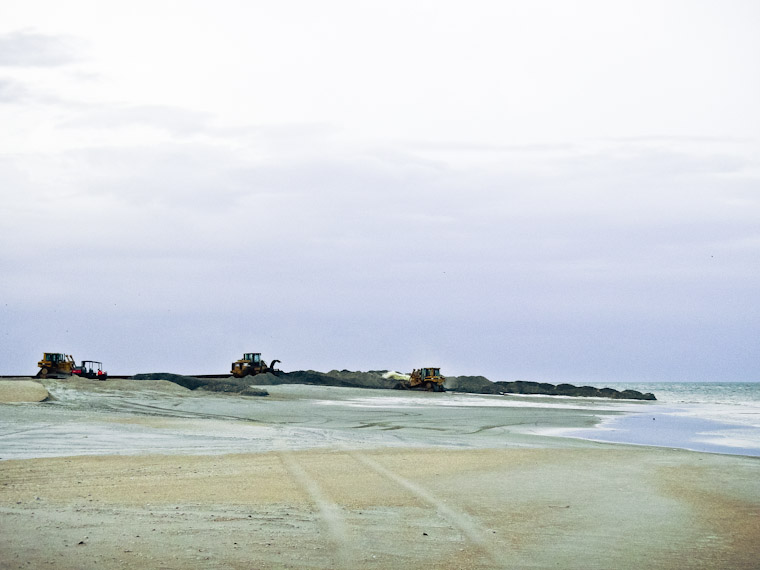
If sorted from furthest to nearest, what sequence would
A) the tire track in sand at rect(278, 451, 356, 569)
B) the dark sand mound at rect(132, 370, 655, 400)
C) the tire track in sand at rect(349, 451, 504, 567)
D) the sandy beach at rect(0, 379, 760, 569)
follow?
1. the dark sand mound at rect(132, 370, 655, 400)
2. the tire track in sand at rect(349, 451, 504, 567)
3. the sandy beach at rect(0, 379, 760, 569)
4. the tire track in sand at rect(278, 451, 356, 569)

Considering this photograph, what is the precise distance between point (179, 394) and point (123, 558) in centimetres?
3608

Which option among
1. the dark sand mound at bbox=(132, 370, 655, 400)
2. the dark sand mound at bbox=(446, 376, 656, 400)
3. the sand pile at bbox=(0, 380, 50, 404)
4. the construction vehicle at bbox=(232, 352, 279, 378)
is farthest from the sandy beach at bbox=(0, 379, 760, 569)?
the dark sand mound at bbox=(446, 376, 656, 400)

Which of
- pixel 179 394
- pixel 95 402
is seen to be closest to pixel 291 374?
pixel 179 394

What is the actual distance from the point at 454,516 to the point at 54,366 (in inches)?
2069

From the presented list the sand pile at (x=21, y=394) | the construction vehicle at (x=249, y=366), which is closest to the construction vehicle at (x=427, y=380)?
the construction vehicle at (x=249, y=366)

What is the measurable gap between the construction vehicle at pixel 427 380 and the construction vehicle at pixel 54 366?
2785 centimetres

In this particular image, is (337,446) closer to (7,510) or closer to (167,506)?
(167,506)

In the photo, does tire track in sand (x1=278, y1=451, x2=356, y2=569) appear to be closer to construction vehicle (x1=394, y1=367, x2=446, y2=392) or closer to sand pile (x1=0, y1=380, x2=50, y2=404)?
sand pile (x1=0, y1=380, x2=50, y2=404)

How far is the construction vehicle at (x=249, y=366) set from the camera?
66.3m

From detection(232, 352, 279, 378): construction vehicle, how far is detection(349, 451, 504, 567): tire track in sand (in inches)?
2082

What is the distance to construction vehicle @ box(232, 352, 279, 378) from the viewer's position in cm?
6631

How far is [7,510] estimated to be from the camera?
30.9ft

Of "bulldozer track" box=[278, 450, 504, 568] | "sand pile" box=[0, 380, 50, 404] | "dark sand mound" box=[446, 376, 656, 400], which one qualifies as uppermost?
"dark sand mound" box=[446, 376, 656, 400]

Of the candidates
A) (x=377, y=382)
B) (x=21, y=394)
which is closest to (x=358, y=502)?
(x=21, y=394)
